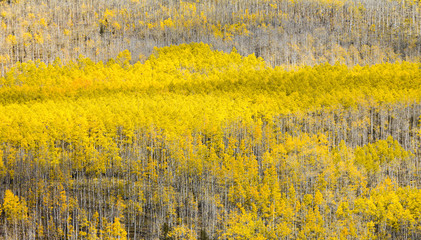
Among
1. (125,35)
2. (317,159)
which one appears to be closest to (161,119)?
(317,159)

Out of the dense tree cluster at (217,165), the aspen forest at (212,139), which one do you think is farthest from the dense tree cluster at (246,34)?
the dense tree cluster at (217,165)

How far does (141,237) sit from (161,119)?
122 feet

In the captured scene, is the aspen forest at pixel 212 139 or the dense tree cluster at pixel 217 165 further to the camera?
the aspen forest at pixel 212 139

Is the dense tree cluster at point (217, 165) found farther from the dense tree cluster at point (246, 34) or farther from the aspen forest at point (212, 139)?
the dense tree cluster at point (246, 34)

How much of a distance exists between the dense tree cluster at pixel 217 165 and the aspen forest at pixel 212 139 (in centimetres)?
28

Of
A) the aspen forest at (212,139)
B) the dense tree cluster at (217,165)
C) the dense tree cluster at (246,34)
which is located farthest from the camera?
the dense tree cluster at (246,34)

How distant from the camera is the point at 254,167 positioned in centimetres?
8600

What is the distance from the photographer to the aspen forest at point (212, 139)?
241ft

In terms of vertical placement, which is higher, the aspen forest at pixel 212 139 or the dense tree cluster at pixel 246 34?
the dense tree cluster at pixel 246 34

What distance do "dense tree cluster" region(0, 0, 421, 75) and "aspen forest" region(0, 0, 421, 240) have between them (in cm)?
91

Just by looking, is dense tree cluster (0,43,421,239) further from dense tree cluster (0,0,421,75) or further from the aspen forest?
dense tree cluster (0,0,421,75)

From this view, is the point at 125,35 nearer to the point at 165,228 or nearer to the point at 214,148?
the point at 214,148

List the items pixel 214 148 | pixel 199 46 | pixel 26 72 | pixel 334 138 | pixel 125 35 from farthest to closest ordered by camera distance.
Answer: pixel 125 35, pixel 199 46, pixel 26 72, pixel 334 138, pixel 214 148

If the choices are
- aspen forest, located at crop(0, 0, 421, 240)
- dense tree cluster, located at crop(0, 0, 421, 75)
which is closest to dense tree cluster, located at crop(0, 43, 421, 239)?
aspen forest, located at crop(0, 0, 421, 240)
